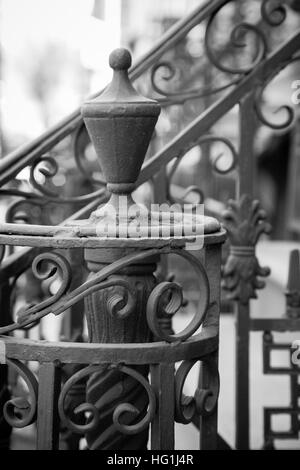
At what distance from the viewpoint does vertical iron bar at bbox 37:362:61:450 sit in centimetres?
269

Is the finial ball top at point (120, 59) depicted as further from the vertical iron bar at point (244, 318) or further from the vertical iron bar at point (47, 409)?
the vertical iron bar at point (244, 318)

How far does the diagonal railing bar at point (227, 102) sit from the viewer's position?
3926mm

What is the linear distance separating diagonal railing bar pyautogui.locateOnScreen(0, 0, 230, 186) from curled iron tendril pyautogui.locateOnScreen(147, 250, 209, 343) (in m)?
1.14

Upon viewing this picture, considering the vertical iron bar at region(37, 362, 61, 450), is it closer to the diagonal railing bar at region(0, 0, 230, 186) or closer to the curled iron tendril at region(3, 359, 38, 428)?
the curled iron tendril at region(3, 359, 38, 428)

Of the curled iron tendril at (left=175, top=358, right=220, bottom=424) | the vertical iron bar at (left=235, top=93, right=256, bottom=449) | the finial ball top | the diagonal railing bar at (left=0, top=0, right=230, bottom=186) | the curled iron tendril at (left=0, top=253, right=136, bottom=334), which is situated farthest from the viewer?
the vertical iron bar at (left=235, top=93, right=256, bottom=449)

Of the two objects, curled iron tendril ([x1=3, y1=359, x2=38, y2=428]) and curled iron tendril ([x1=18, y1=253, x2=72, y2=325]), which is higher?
curled iron tendril ([x1=18, y1=253, x2=72, y2=325])

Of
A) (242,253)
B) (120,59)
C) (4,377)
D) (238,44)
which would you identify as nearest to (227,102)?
(238,44)

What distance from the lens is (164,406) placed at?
2.70 metres

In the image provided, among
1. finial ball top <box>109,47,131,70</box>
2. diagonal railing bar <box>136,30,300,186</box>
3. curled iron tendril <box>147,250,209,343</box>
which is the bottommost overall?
curled iron tendril <box>147,250,209,343</box>

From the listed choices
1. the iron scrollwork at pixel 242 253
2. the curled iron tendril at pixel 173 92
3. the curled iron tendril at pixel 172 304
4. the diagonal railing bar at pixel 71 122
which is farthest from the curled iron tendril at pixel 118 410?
the curled iron tendril at pixel 173 92

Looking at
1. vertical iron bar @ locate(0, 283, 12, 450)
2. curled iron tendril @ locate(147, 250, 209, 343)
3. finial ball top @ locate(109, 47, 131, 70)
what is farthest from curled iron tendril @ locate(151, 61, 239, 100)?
curled iron tendril @ locate(147, 250, 209, 343)

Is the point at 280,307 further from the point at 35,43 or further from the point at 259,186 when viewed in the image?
the point at 35,43

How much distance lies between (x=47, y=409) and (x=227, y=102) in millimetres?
1883
